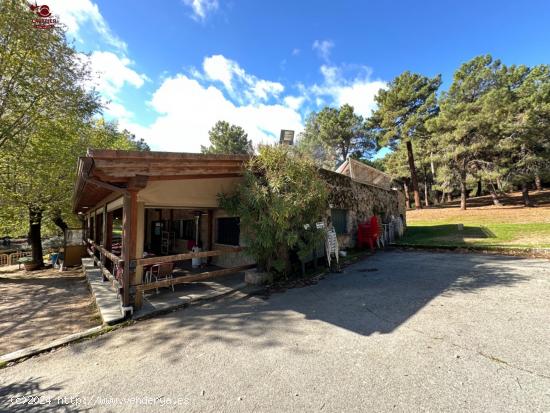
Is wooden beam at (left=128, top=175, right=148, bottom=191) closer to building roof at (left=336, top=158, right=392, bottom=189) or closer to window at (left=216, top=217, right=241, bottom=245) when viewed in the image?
window at (left=216, top=217, right=241, bottom=245)

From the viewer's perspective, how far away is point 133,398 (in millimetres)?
2652

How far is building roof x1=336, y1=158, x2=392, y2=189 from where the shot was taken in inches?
468

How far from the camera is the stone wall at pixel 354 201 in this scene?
9.83 m

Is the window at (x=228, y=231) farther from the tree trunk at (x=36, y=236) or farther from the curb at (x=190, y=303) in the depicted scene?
the tree trunk at (x=36, y=236)

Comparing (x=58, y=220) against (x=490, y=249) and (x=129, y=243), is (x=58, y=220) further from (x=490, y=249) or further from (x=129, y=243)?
(x=490, y=249)

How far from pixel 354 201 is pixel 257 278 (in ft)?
21.2

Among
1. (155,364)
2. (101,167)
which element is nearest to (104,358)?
(155,364)

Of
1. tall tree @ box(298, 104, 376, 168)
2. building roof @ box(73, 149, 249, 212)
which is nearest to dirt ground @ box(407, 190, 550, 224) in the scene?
tall tree @ box(298, 104, 376, 168)

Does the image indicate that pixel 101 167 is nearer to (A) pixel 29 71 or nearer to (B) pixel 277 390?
(B) pixel 277 390

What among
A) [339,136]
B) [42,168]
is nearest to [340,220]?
[42,168]

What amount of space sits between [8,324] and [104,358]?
341 centimetres

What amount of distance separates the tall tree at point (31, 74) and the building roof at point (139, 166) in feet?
22.7

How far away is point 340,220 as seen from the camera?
10.6 m

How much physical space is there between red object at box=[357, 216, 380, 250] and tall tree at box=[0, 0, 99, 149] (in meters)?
13.2
